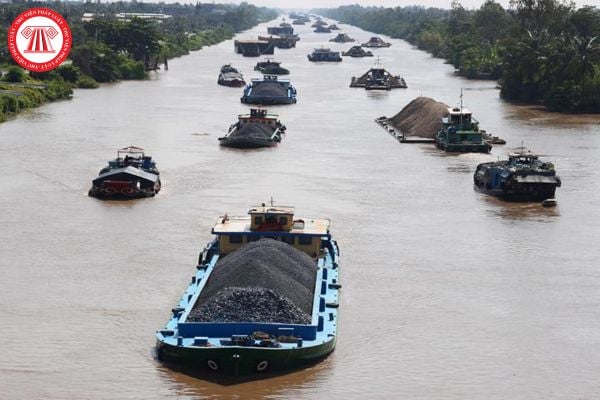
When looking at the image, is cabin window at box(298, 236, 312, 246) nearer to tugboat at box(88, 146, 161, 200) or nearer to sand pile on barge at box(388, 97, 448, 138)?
tugboat at box(88, 146, 161, 200)

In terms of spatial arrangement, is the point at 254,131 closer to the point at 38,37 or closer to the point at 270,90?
the point at 38,37

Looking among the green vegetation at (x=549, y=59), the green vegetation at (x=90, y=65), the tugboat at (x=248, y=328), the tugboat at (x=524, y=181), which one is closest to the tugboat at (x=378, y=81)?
the green vegetation at (x=549, y=59)

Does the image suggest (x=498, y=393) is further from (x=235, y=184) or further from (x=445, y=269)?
(x=235, y=184)

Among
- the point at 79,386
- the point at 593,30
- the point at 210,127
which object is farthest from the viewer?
the point at 593,30

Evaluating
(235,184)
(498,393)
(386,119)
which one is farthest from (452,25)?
(498,393)

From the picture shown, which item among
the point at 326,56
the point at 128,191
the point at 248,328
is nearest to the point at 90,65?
the point at 326,56

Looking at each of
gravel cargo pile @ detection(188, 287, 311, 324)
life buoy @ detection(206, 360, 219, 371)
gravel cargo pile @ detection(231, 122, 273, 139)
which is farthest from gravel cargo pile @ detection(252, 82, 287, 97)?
life buoy @ detection(206, 360, 219, 371)
